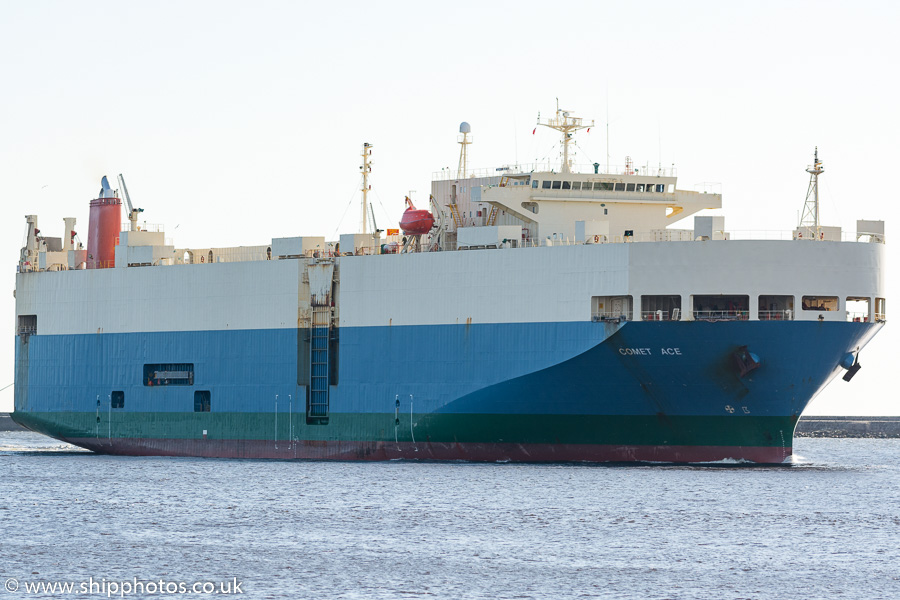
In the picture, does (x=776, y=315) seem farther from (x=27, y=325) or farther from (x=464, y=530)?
(x=27, y=325)

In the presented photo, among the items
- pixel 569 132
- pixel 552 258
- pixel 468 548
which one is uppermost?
pixel 569 132

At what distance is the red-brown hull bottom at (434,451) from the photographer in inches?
1704

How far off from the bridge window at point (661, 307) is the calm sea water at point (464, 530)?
4.46m

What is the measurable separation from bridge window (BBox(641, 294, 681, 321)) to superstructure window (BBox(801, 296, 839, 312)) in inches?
144

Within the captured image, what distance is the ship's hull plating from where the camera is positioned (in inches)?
1651

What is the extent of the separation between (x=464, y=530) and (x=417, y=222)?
61.4 ft

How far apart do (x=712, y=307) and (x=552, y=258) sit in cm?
525

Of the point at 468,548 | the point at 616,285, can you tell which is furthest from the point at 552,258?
the point at 468,548

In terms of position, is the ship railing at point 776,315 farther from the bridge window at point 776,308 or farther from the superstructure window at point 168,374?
the superstructure window at point 168,374

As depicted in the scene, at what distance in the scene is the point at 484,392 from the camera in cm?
4534

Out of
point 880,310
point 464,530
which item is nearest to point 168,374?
point 464,530

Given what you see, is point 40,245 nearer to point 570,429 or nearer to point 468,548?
point 570,429

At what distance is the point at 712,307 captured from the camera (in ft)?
138

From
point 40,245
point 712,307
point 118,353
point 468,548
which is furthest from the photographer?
point 40,245
